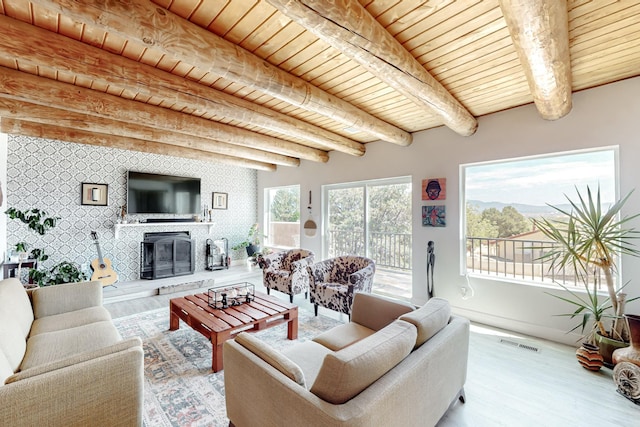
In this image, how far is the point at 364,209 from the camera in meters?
4.98

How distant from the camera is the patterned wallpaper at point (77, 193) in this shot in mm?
4227

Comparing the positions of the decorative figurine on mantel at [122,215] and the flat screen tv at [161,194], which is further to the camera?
the flat screen tv at [161,194]

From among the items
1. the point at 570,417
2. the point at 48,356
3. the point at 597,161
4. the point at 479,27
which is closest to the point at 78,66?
the point at 48,356

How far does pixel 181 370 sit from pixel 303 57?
9.52ft

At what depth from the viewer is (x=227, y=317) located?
273 cm

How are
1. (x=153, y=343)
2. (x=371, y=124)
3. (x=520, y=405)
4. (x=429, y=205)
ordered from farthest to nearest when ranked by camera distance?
(x=429, y=205) < (x=371, y=124) < (x=153, y=343) < (x=520, y=405)

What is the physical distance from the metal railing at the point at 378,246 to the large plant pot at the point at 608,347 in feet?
7.47

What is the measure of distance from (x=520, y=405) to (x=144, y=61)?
13.3ft

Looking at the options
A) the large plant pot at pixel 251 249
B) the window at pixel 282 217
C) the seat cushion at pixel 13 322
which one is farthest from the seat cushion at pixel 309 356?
the large plant pot at pixel 251 249

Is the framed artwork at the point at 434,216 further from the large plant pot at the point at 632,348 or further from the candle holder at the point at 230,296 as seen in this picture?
the candle holder at the point at 230,296

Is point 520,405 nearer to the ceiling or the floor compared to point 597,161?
nearer to the floor

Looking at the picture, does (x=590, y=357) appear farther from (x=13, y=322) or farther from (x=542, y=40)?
(x=13, y=322)

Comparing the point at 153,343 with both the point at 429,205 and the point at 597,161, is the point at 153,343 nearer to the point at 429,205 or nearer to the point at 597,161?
the point at 429,205

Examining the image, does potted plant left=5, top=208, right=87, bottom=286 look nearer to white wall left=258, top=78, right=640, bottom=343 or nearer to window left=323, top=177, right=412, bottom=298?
window left=323, top=177, right=412, bottom=298
